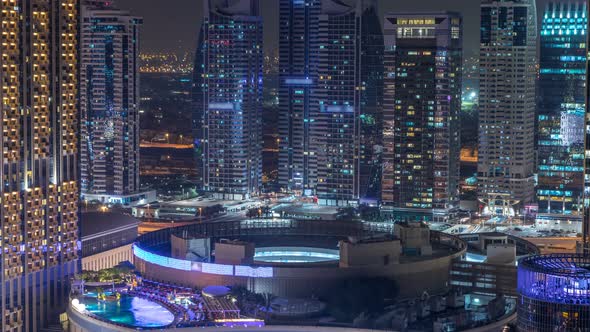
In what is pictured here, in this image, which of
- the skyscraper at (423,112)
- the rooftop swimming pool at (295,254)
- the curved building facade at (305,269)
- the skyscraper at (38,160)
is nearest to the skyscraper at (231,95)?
the skyscraper at (423,112)

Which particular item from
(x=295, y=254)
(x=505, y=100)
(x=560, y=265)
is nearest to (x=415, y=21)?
(x=505, y=100)

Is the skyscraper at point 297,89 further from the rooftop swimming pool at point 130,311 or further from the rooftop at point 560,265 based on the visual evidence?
the rooftop at point 560,265

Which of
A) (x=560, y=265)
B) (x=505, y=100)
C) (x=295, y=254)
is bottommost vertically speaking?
(x=295, y=254)

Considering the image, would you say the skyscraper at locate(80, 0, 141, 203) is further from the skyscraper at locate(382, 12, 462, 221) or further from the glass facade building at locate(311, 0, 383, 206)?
the skyscraper at locate(382, 12, 462, 221)

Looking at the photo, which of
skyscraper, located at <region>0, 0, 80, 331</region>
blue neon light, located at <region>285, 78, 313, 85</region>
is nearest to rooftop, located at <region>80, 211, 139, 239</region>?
skyscraper, located at <region>0, 0, 80, 331</region>

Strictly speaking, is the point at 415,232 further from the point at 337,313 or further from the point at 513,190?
the point at 513,190

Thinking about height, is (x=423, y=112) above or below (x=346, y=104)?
below

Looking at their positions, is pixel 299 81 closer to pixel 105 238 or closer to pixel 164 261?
pixel 105 238
